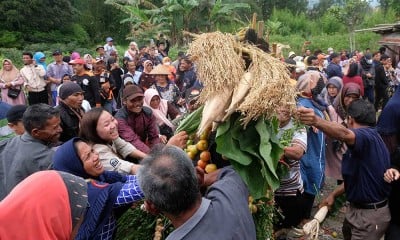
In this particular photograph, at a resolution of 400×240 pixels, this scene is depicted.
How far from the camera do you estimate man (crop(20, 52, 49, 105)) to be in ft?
30.5

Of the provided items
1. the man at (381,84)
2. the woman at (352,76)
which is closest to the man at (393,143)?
the woman at (352,76)

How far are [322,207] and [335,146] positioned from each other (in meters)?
1.99

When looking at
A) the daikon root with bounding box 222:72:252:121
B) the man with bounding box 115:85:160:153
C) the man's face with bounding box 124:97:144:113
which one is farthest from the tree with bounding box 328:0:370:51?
the daikon root with bounding box 222:72:252:121

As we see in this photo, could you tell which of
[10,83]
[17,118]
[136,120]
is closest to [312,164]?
[136,120]

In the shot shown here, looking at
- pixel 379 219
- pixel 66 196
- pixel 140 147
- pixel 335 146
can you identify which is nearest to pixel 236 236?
pixel 66 196

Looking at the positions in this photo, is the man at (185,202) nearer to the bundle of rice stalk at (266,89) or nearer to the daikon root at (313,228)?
the bundle of rice stalk at (266,89)

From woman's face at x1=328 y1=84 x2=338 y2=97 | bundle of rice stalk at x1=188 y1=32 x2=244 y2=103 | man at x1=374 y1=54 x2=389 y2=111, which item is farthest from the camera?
man at x1=374 y1=54 x2=389 y2=111

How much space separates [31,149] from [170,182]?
1.82 meters

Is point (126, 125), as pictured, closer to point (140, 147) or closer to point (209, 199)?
point (140, 147)

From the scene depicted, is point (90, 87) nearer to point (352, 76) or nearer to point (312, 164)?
point (312, 164)

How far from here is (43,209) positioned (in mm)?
1845

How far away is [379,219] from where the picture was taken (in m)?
3.22

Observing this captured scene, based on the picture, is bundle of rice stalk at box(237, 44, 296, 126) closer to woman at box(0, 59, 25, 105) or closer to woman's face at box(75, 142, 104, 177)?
woman's face at box(75, 142, 104, 177)

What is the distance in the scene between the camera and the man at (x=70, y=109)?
4461 millimetres
